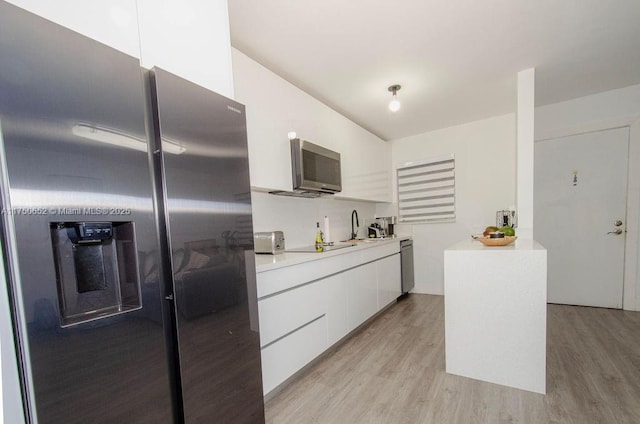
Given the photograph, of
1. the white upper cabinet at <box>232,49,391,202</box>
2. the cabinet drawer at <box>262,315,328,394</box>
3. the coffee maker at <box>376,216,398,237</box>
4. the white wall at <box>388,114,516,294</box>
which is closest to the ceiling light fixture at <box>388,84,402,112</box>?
the white upper cabinet at <box>232,49,391,202</box>

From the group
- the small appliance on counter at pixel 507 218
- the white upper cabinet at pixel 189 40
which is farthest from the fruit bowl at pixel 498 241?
the white upper cabinet at pixel 189 40

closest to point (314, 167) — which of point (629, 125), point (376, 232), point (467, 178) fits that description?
point (376, 232)

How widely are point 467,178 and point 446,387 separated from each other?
9.33ft

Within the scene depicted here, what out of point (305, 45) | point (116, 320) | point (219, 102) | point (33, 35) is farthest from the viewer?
point (305, 45)

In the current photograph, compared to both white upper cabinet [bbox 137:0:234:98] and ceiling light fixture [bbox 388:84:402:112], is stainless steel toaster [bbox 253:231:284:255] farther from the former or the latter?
ceiling light fixture [bbox 388:84:402:112]

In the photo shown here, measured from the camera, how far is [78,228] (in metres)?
0.75

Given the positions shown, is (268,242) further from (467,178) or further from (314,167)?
(467,178)

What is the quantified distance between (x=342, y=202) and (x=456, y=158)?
180 cm

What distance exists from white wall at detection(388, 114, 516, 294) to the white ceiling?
653 mm

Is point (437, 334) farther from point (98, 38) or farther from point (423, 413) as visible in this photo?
point (98, 38)

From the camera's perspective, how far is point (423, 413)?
159cm

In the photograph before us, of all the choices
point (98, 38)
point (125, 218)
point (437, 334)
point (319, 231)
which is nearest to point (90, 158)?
point (125, 218)

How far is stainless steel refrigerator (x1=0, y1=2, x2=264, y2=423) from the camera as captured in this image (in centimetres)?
65

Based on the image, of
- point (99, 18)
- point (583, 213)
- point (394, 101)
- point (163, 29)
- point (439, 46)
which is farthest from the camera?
point (583, 213)
